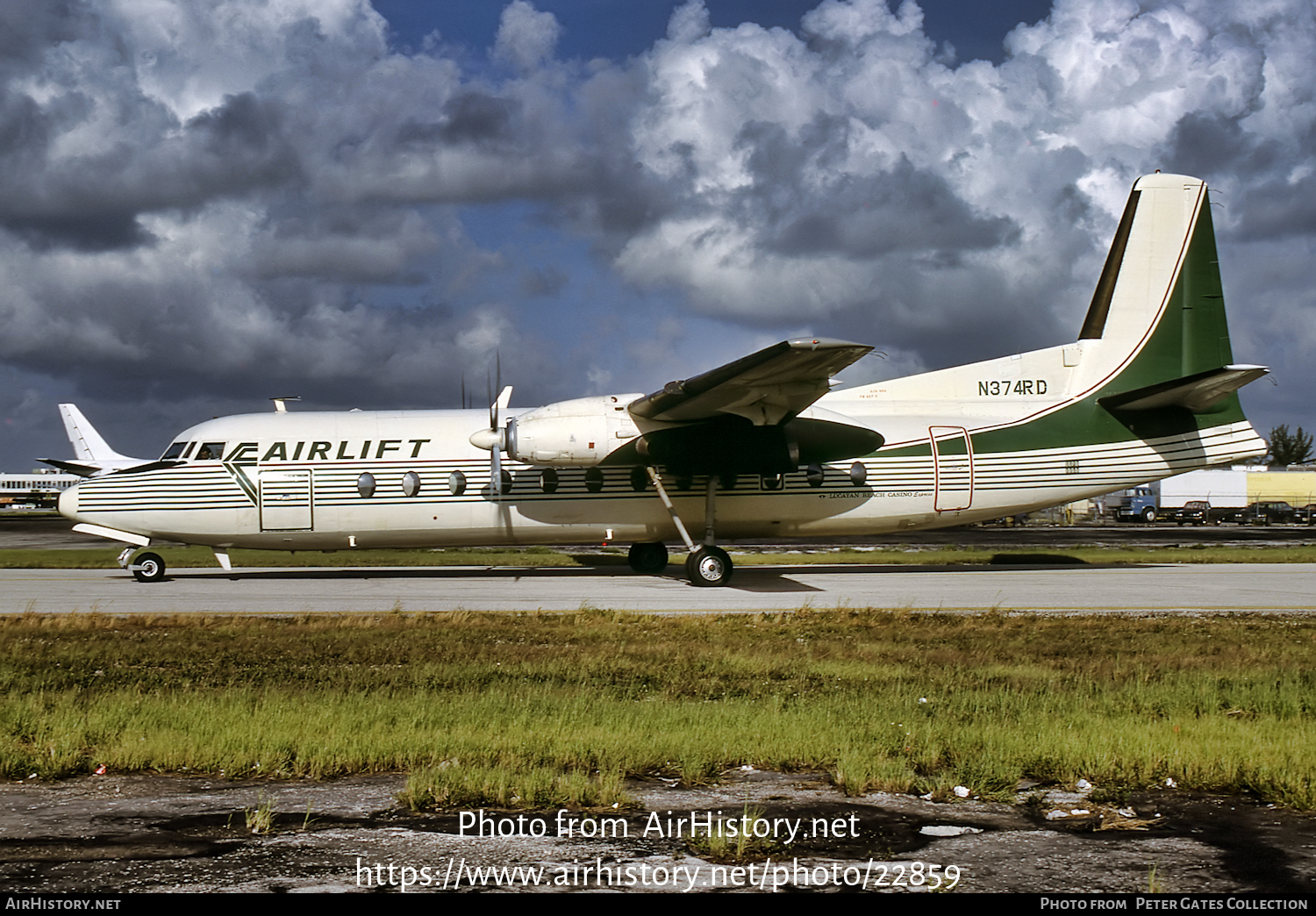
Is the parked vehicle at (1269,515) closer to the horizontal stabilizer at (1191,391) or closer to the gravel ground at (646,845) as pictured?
the horizontal stabilizer at (1191,391)

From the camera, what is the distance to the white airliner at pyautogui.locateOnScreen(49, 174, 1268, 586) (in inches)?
844

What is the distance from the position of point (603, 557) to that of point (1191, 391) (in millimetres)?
17286

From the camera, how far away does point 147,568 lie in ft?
72.5

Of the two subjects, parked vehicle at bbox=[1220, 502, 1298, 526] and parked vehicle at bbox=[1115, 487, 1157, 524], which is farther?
parked vehicle at bbox=[1115, 487, 1157, 524]

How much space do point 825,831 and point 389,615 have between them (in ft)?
38.2

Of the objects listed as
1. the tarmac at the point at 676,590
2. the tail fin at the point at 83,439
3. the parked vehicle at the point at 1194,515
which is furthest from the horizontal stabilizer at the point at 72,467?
the parked vehicle at the point at 1194,515

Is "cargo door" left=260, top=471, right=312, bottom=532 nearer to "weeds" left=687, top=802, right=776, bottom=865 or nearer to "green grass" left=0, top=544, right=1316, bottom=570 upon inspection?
"green grass" left=0, top=544, right=1316, bottom=570

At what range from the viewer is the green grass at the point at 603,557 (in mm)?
Answer: 28359

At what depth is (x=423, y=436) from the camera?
22.5m

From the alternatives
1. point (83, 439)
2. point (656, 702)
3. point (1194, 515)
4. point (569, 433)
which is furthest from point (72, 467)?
point (1194, 515)

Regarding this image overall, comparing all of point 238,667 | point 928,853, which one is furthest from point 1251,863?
point 238,667

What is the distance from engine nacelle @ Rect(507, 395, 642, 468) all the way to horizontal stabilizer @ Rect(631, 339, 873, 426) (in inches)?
A: 20.4

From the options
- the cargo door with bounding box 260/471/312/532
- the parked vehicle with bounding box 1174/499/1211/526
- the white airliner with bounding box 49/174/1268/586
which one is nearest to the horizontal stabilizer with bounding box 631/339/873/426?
the white airliner with bounding box 49/174/1268/586

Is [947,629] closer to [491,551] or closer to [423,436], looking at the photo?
[423,436]
